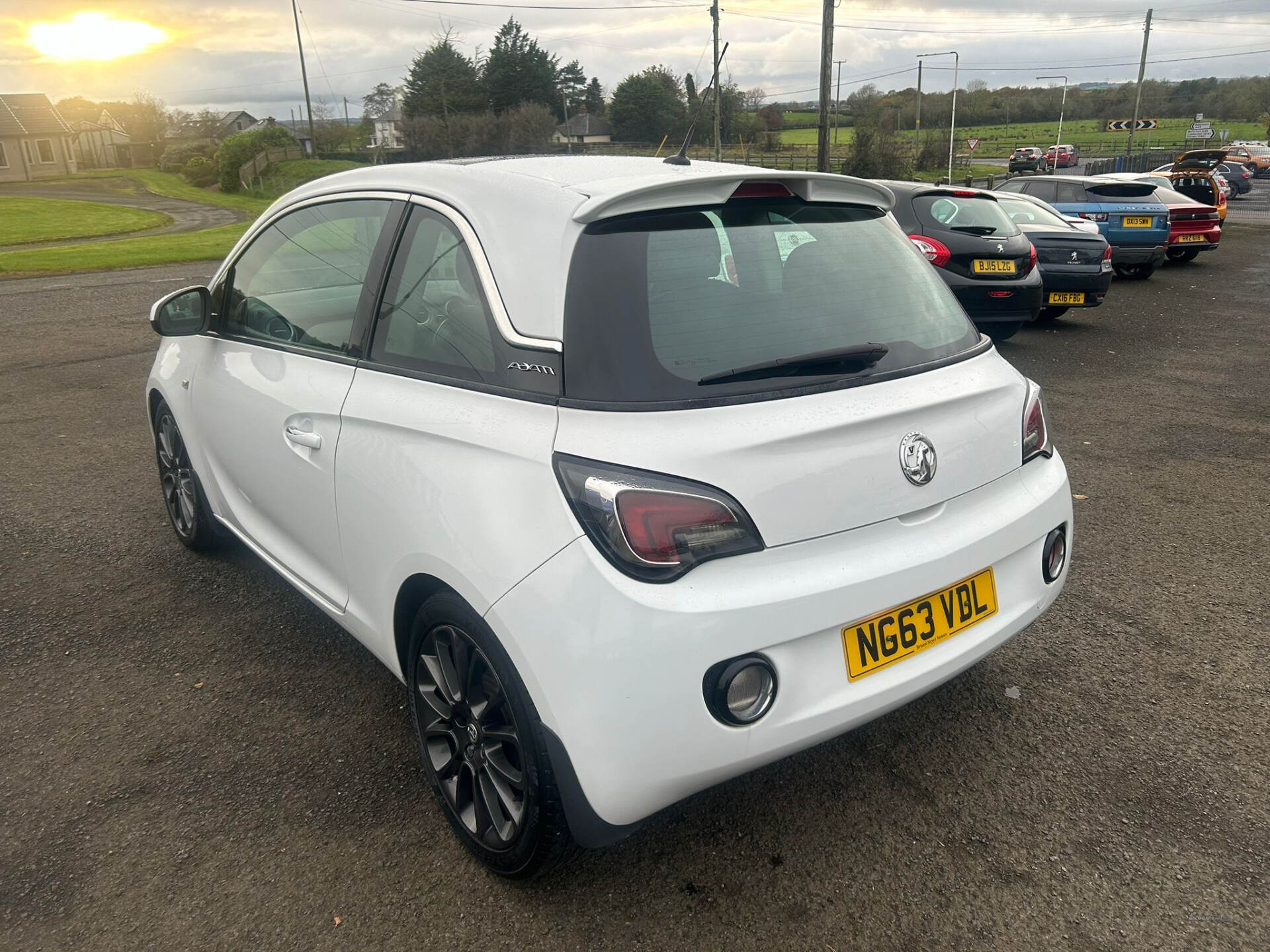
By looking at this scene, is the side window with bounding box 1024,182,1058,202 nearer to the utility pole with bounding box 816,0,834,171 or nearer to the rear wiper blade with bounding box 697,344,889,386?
the utility pole with bounding box 816,0,834,171

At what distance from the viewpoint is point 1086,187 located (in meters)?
14.8

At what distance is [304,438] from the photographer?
2.85m

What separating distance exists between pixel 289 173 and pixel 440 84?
20.6 metres

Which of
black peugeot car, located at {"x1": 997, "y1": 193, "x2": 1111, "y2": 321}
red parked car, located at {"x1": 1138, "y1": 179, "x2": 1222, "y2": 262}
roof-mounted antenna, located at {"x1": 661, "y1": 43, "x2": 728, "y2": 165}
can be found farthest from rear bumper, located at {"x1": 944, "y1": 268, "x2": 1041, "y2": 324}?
red parked car, located at {"x1": 1138, "y1": 179, "x2": 1222, "y2": 262}

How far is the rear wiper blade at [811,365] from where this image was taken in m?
2.14

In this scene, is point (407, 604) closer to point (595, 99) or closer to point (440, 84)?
point (440, 84)

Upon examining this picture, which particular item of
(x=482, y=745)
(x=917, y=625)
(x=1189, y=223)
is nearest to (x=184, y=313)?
(x=482, y=745)

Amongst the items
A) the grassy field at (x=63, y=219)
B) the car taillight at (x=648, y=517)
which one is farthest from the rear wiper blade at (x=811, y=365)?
the grassy field at (x=63, y=219)

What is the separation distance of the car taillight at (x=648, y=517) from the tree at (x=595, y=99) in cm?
9800

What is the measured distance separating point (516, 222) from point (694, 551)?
95 centimetres

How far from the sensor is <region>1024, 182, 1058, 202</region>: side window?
49.4ft

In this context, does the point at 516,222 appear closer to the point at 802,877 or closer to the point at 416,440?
the point at 416,440

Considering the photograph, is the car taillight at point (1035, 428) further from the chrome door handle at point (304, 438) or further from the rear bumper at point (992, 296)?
the rear bumper at point (992, 296)

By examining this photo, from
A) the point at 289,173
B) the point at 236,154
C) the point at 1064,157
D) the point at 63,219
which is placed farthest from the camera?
the point at 1064,157
